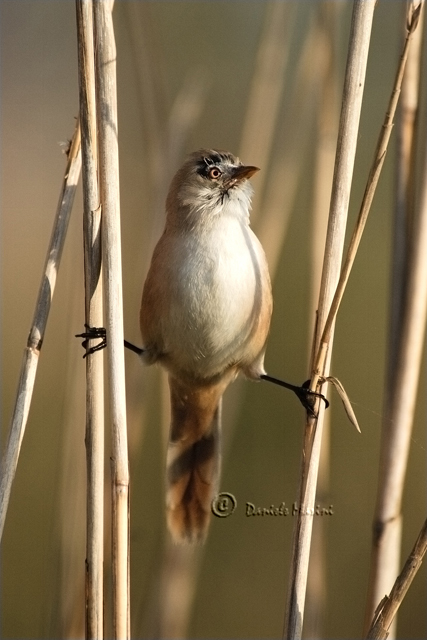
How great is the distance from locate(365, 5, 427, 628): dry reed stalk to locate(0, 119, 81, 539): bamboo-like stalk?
92 centimetres

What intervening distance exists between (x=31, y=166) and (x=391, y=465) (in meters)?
2.26

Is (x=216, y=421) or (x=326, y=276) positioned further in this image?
(x=216, y=421)

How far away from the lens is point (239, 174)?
89.3 inches

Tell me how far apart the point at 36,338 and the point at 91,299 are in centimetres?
16

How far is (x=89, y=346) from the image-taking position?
172 cm

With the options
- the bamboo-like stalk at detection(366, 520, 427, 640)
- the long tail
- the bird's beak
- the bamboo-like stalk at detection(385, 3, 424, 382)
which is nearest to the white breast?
the bird's beak

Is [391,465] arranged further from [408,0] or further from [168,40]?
[168,40]

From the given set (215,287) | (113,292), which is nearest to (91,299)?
(113,292)

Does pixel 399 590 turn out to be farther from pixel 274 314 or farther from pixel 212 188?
pixel 274 314

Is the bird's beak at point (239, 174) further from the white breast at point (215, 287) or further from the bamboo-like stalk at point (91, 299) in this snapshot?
the bamboo-like stalk at point (91, 299)

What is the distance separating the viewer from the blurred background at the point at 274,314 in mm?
2367

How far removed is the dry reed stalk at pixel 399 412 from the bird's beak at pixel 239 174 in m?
0.53

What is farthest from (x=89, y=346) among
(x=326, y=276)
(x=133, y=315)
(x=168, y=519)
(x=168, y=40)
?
(x=168, y=40)

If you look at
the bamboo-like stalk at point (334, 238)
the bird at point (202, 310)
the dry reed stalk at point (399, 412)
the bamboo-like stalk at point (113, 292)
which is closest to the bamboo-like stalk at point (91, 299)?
the bamboo-like stalk at point (113, 292)
